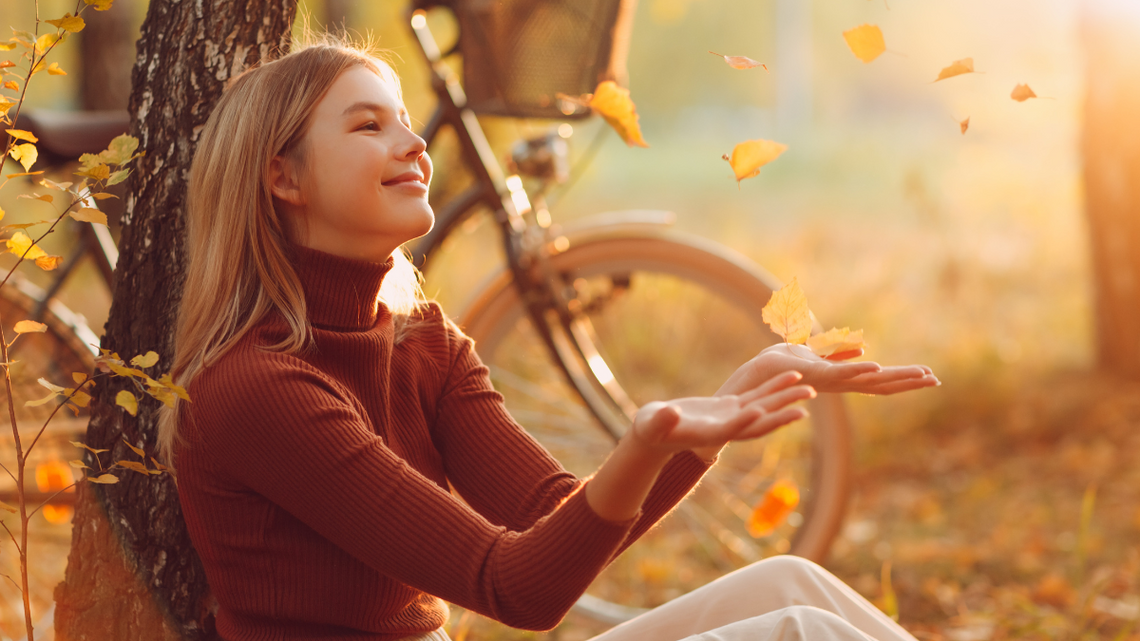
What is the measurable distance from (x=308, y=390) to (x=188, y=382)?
0.67ft

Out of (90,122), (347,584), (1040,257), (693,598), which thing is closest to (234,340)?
(347,584)

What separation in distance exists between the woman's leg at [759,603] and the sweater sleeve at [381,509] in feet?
1.41

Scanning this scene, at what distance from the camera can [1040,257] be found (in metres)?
6.21

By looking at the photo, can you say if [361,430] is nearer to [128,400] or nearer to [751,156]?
[128,400]

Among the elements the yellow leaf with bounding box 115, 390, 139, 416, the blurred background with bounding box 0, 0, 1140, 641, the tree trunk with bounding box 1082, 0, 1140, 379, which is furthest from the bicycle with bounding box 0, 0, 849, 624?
the tree trunk with bounding box 1082, 0, 1140, 379

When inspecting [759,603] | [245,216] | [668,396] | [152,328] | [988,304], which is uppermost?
[245,216]

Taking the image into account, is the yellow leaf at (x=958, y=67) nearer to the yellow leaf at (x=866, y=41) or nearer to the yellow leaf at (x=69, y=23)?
the yellow leaf at (x=866, y=41)

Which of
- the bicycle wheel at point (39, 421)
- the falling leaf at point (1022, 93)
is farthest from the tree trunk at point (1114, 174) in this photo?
the bicycle wheel at point (39, 421)

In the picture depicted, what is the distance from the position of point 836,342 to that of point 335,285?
2.15 feet

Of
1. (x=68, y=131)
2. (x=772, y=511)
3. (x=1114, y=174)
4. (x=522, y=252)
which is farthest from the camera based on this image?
(x=1114, y=174)

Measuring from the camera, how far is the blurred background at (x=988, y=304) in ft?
9.09

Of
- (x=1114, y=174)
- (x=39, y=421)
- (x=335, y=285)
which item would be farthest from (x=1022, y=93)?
(x=1114, y=174)

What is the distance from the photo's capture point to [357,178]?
1.25m

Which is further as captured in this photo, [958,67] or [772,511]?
[772,511]
